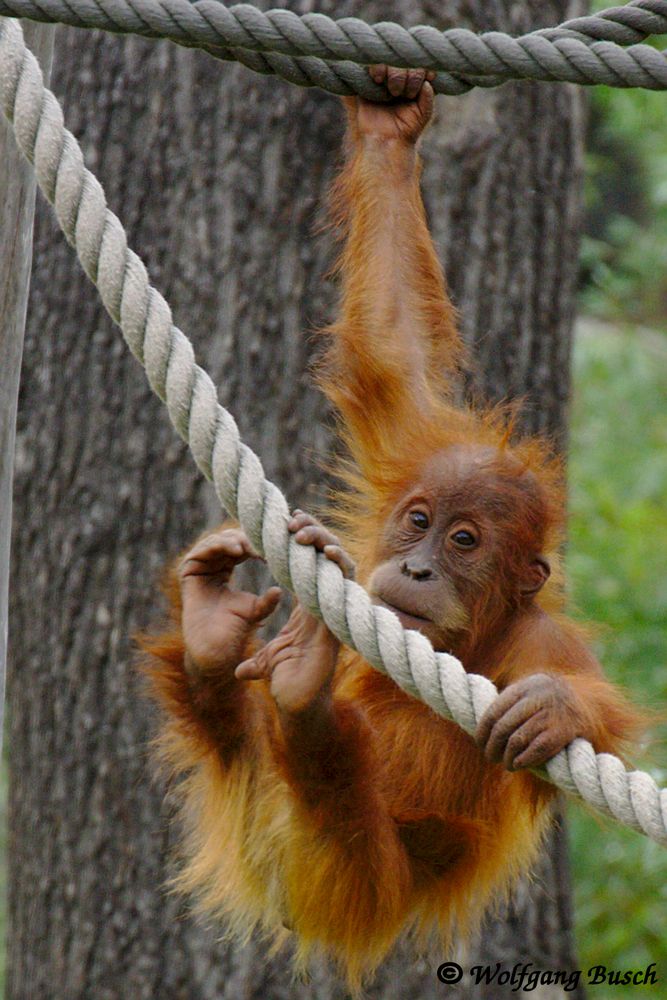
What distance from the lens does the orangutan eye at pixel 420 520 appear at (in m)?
3.66

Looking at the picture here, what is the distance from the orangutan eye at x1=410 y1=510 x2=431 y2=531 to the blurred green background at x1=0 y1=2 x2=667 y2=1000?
0.88 m

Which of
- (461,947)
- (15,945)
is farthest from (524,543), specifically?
(15,945)

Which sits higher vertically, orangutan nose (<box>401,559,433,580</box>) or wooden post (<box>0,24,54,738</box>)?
wooden post (<box>0,24,54,738</box>)

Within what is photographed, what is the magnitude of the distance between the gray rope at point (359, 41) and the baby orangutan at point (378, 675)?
35.9 inches

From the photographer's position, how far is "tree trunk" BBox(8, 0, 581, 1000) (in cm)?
418

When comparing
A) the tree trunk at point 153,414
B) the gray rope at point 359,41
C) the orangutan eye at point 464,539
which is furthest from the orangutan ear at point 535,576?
the gray rope at point 359,41

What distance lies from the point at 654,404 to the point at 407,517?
6.63 metres

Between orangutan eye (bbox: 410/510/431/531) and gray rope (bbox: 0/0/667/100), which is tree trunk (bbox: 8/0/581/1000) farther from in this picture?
gray rope (bbox: 0/0/667/100)

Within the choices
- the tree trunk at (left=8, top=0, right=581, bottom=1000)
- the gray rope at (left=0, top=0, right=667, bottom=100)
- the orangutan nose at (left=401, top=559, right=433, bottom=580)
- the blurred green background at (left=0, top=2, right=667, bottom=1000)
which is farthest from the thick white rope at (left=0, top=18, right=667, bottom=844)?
the tree trunk at (left=8, top=0, right=581, bottom=1000)

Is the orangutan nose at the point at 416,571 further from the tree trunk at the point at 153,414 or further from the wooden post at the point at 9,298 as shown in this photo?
the wooden post at the point at 9,298

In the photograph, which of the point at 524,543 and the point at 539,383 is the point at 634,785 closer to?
the point at 524,543

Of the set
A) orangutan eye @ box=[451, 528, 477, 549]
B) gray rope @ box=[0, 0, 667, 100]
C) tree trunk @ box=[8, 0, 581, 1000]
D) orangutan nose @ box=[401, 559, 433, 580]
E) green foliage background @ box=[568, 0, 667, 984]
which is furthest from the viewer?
green foliage background @ box=[568, 0, 667, 984]

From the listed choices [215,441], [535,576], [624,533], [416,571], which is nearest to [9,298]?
[215,441]

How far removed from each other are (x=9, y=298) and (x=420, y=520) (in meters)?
1.27
